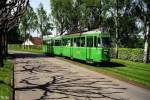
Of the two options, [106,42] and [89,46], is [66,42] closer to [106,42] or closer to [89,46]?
[89,46]

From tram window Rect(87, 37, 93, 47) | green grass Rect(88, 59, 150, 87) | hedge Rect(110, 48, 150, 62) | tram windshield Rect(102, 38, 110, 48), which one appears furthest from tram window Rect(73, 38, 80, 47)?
hedge Rect(110, 48, 150, 62)

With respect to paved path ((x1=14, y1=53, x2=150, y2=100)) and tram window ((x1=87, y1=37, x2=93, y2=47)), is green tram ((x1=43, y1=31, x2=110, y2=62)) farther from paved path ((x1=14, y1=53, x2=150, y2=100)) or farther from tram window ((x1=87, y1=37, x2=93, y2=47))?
paved path ((x1=14, y1=53, x2=150, y2=100))

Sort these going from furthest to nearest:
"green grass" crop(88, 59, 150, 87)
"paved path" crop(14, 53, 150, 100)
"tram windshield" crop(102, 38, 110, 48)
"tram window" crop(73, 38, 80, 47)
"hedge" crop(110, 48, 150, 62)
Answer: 1. "hedge" crop(110, 48, 150, 62)
2. "tram window" crop(73, 38, 80, 47)
3. "tram windshield" crop(102, 38, 110, 48)
4. "green grass" crop(88, 59, 150, 87)
5. "paved path" crop(14, 53, 150, 100)

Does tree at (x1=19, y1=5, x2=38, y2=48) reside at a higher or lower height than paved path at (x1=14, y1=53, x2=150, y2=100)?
higher

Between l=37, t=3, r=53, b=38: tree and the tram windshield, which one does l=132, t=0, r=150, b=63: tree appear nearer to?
the tram windshield

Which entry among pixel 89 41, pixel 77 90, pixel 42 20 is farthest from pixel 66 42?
pixel 42 20

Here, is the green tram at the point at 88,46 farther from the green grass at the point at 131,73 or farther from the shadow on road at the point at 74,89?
the shadow on road at the point at 74,89

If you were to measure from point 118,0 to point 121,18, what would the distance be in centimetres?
420

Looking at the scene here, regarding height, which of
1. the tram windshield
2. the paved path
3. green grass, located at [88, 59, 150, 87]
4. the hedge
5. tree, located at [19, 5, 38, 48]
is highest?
tree, located at [19, 5, 38, 48]

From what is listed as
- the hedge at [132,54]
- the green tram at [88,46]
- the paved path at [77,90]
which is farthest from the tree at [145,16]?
the paved path at [77,90]

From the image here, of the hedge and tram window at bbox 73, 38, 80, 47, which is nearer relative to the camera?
tram window at bbox 73, 38, 80, 47

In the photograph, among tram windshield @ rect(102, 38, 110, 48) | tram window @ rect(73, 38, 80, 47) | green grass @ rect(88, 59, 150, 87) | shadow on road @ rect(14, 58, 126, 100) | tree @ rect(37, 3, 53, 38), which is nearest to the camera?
shadow on road @ rect(14, 58, 126, 100)

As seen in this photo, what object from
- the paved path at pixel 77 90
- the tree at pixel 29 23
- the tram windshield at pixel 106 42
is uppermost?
the tree at pixel 29 23

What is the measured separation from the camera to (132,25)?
175ft
